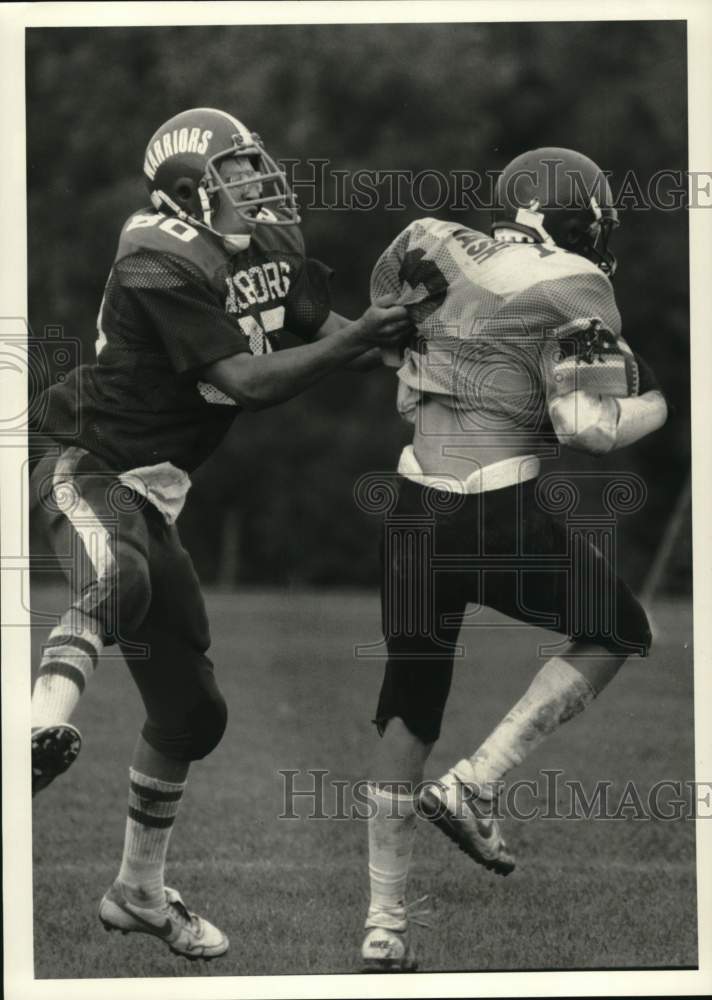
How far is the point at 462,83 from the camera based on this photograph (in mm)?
8312

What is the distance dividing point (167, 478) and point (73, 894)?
1.12m

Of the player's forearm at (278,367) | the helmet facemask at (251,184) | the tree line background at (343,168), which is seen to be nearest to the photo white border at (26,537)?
the helmet facemask at (251,184)

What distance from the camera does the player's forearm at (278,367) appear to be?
9.93 feet

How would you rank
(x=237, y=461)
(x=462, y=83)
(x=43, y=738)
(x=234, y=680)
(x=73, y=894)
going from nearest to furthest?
(x=43, y=738) < (x=73, y=894) < (x=234, y=680) < (x=462, y=83) < (x=237, y=461)

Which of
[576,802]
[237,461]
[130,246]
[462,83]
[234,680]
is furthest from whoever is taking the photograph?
[237,461]

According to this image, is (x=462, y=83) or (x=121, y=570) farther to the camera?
(x=462, y=83)

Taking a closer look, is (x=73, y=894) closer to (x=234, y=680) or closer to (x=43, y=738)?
(x=43, y=738)

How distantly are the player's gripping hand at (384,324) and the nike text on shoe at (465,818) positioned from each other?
90 cm

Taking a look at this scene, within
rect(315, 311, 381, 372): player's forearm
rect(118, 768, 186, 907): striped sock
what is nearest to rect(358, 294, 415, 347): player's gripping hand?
rect(315, 311, 381, 372): player's forearm

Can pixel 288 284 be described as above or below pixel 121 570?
above

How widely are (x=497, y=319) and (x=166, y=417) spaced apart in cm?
76

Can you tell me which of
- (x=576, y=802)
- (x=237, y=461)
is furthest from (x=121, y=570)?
(x=237, y=461)

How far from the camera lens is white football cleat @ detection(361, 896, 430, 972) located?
3166 mm

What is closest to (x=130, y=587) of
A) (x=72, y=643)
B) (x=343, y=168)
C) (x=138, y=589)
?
(x=138, y=589)
